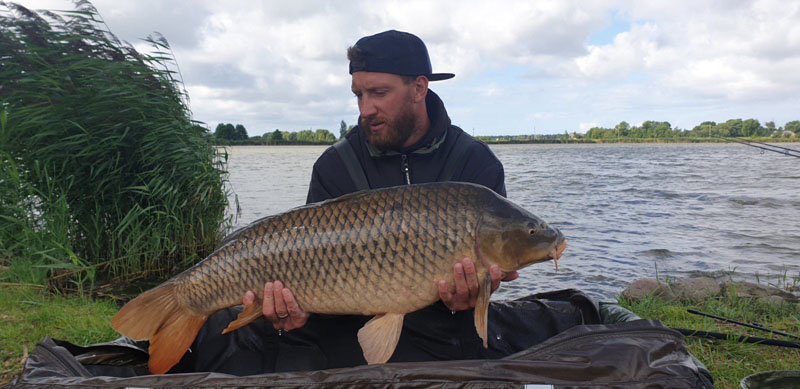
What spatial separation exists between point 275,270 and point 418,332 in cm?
68

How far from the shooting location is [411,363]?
1502mm

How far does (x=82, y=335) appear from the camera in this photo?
2.77m

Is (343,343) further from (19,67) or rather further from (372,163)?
(19,67)

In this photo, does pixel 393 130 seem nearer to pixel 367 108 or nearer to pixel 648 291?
pixel 367 108

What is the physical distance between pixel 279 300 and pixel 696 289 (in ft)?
9.68

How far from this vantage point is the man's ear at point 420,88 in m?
2.30

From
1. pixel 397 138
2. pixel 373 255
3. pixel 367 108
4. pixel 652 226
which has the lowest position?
pixel 652 226

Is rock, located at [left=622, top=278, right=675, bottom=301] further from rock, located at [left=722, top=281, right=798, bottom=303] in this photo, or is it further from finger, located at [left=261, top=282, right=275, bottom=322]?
finger, located at [left=261, top=282, right=275, bottom=322]

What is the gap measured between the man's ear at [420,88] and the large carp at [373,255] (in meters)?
0.78

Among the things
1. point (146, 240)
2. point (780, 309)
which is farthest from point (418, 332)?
point (146, 240)

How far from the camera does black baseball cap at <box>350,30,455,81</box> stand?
2.19 metres

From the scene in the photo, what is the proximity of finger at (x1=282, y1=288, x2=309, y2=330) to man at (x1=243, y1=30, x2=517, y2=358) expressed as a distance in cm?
48

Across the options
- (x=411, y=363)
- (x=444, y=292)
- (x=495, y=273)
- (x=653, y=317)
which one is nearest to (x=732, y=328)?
(x=653, y=317)

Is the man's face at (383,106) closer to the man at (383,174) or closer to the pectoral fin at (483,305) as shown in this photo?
the man at (383,174)
